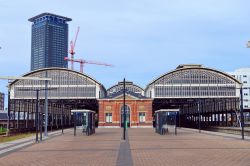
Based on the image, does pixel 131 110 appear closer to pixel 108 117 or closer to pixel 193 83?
pixel 108 117

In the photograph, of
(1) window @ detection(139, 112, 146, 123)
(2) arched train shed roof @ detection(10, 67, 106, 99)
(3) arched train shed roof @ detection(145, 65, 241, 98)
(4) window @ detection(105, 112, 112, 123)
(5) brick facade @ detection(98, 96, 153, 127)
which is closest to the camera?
(5) brick facade @ detection(98, 96, 153, 127)

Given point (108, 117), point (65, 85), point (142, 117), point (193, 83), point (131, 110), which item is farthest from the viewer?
point (65, 85)

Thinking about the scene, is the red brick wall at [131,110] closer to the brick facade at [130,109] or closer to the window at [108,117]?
the brick facade at [130,109]

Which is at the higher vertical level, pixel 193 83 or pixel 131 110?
pixel 193 83

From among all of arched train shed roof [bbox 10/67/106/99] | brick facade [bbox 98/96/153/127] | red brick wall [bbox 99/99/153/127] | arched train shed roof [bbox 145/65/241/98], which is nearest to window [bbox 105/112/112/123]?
brick facade [bbox 98/96/153/127]

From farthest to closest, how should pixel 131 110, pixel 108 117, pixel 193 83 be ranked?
pixel 193 83 < pixel 131 110 < pixel 108 117

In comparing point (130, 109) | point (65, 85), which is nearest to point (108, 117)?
point (130, 109)

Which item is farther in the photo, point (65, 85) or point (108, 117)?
point (65, 85)

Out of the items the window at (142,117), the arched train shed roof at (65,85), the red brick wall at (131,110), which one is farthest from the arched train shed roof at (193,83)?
the arched train shed roof at (65,85)

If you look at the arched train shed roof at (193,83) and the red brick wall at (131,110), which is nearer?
the red brick wall at (131,110)

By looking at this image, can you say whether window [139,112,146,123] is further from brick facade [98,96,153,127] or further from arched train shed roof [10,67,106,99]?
arched train shed roof [10,67,106,99]

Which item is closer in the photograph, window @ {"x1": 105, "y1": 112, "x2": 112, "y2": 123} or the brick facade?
A: the brick facade

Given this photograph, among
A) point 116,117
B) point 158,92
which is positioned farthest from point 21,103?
point 158,92

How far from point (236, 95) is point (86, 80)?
41244 millimetres
